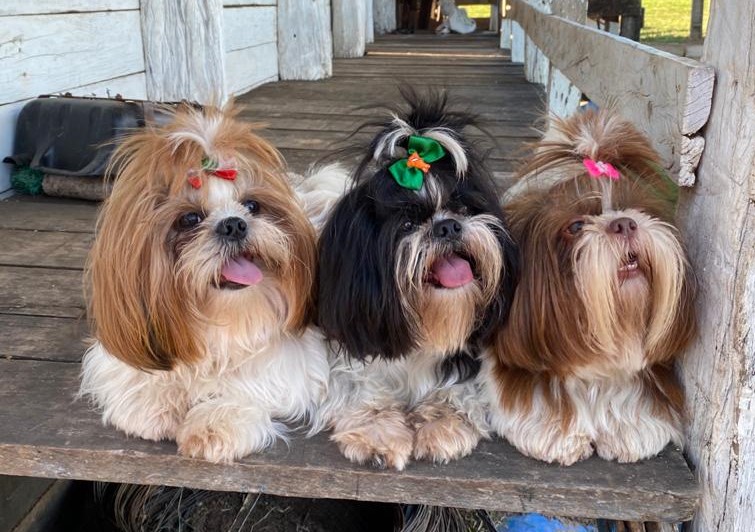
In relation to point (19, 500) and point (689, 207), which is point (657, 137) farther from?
→ point (19, 500)

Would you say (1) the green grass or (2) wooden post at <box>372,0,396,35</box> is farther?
(1) the green grass

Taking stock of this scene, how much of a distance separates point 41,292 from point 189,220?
1.13m

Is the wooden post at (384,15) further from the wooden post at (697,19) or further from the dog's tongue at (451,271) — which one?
the dog's tongue at (451,271)

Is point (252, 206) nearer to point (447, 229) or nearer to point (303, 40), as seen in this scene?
point (447, 229)

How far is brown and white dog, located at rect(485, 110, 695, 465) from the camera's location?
4.99ft

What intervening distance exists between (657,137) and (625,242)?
0.41 m

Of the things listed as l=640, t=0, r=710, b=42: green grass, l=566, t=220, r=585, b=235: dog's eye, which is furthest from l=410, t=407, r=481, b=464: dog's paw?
l=640, t=0, r=710, b=42: green grass

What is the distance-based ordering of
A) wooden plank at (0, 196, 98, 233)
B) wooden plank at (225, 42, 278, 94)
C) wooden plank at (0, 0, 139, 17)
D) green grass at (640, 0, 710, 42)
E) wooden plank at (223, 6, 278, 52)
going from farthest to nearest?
green grass at (640, 0, 710, 42), wooden plank at (225, 42, 278, 94), wooden plank at (223, 6, 278, 52), wooden plank at (0, 0, 139, 17), wooden plank at (0, 196, 98, 233)

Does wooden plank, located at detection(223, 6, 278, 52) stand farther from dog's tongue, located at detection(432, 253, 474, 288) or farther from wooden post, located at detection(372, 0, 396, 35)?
wooden post, located at detection(372, 0, 396, 35)

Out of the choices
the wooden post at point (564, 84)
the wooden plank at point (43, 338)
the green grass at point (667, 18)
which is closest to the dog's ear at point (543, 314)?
the wooden plank at point (43, 338)

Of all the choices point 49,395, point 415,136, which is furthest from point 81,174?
point 415,136

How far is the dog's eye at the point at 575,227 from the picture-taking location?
156 cm

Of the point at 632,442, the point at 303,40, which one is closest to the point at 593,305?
the point at 632,442

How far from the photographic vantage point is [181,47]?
3.91 metres
